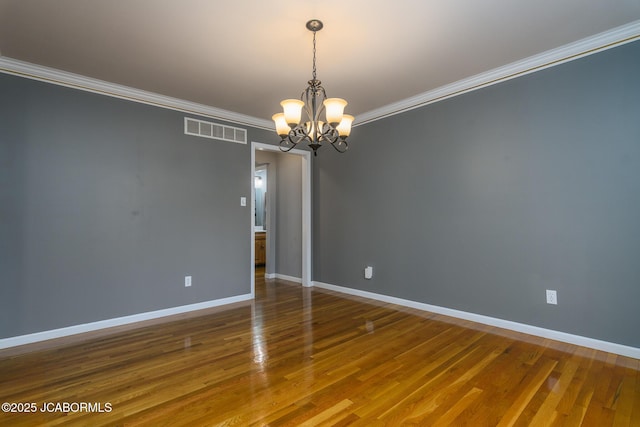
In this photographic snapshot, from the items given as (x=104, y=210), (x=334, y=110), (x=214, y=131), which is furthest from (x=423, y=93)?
(x=104, y=210)

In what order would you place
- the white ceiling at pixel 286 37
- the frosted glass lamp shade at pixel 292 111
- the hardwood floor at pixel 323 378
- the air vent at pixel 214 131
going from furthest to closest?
1. the air vent at pixel 214 131
2. the frosted glass lamp shade at pixel 292 111
3. the white ceiling at pixel 286 37
4. the hardwood floor at pixel 323 378

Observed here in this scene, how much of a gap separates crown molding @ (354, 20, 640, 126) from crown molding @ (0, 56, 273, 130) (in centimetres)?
209

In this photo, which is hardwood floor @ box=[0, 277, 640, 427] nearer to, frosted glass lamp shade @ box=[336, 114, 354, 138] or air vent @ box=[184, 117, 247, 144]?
frosted glass lamp shade @ box=[336, 114, 354, 138]

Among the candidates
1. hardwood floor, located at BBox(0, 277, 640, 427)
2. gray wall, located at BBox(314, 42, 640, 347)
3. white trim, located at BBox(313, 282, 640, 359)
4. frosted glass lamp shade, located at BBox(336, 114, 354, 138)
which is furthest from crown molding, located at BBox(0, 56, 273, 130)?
white trim, located at BBox(313, 282, 640, 359)

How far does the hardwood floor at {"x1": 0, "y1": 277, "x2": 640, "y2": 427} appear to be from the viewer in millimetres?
1811

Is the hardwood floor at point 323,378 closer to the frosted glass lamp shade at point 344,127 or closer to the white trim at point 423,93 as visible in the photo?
the frosted glass lamp shade at point 344,127

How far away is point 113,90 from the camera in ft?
11.2

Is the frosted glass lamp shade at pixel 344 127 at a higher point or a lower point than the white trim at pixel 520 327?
higher

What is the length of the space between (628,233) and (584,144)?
81 cm

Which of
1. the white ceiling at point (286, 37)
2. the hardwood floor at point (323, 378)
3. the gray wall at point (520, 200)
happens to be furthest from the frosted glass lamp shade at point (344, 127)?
the hardwood floor at point (323, 378)

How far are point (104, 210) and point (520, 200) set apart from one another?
4288mm

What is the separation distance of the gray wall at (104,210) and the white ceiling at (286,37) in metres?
0.48

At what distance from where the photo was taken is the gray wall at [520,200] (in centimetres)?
259

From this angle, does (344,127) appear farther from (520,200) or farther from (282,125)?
(520,200)
